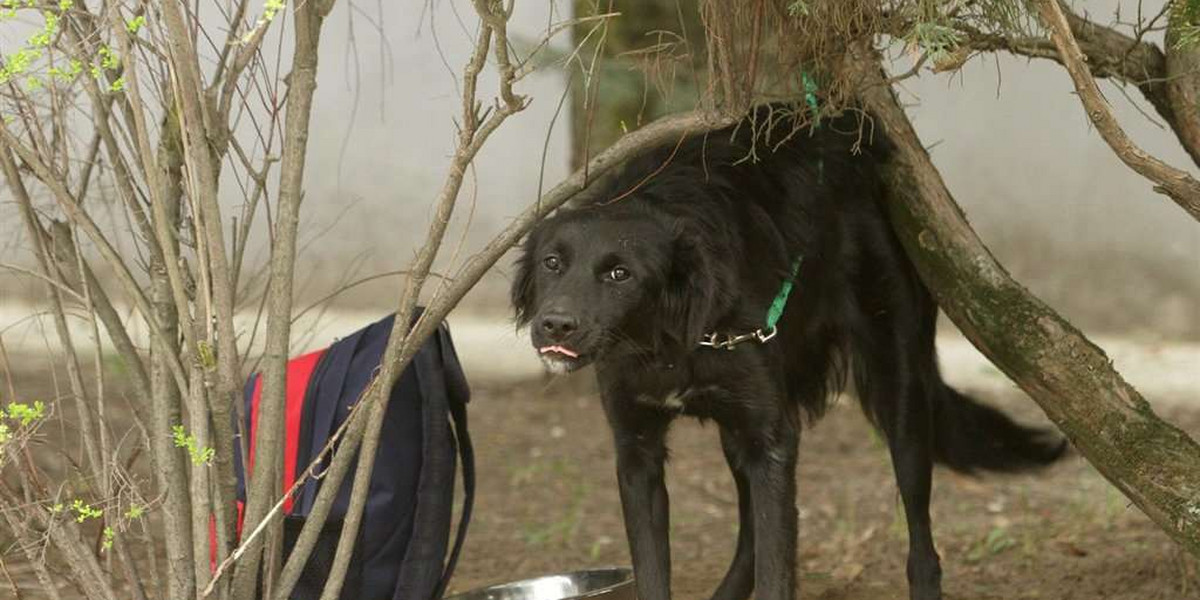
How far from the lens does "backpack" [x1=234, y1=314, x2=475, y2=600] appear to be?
11.3 feet

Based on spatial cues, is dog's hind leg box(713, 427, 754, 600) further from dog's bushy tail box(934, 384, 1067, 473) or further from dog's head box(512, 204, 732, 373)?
dog's head box(512, 204, 732, 373)

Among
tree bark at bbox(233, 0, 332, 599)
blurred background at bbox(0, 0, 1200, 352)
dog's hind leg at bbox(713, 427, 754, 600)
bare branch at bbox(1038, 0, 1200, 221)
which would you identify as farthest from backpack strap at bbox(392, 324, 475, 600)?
blurred background at bbox(0, 0, 1200, 352)

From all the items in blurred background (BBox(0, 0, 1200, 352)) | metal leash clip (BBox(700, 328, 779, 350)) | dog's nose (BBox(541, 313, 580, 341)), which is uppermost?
blurred background (BBox(0, 0, 1200, 352))

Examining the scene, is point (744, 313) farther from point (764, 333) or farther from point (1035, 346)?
point (1035, 346)

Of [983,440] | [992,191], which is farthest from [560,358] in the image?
[992,191]

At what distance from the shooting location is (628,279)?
10.9 ft

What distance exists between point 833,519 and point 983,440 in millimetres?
1325

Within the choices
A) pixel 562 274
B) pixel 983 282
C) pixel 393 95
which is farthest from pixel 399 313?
pixel 393 95

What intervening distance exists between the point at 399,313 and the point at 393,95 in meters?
6.22

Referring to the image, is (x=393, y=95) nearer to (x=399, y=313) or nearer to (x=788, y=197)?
(x=788, y=197)

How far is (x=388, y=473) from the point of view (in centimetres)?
347

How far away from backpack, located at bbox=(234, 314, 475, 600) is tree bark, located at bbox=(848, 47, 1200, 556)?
1.14 meters

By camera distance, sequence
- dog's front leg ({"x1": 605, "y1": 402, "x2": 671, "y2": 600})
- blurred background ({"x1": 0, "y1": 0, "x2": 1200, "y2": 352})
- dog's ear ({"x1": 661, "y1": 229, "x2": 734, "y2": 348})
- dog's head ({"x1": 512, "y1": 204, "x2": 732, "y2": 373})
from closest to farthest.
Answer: dog's head ({"x1": 512, "y1": 204, "x2": 732, "y2": 373}) → dog's ear ({"x1": 661, "y1": 229, "x2": 734, "y2": 348}) → dog's front leg ({"x1": 605, "y1": 402, "x2": 671, "y2": 600}) → blurred background ({"x1": 0, "y1": 0, "x2": 1200, "y2": 352})

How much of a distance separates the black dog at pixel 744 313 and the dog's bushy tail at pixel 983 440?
304mm
